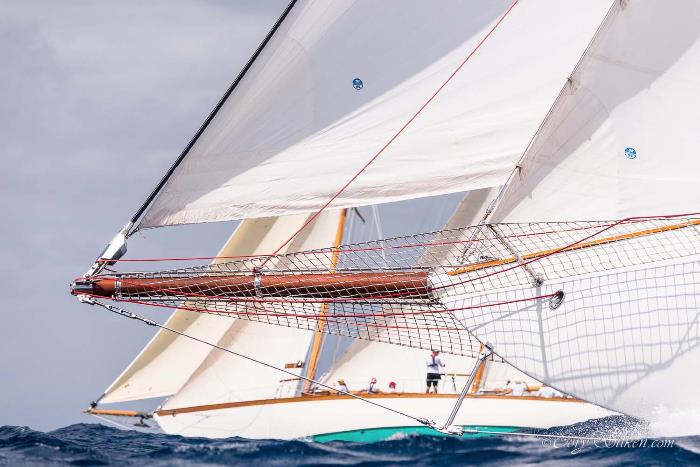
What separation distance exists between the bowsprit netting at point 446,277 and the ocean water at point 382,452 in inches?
63.9

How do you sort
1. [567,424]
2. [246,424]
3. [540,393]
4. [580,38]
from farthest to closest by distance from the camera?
[246,424], [540,393], [567,424], [580,38]

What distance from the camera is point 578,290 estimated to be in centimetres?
1374

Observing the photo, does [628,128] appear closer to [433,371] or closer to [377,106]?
[377,106]

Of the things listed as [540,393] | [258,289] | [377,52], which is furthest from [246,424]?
[377,52]

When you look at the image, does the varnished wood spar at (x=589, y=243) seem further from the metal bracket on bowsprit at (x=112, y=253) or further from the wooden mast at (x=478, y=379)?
the wooden mast at (x=478, y=379)

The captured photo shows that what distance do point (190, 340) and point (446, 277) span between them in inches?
493

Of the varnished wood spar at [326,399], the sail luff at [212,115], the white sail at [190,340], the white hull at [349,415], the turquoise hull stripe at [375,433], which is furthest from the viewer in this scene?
the white sail at [190,340]

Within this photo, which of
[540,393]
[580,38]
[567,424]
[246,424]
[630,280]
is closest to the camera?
[630,280]

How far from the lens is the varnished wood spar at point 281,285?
46.4 ft

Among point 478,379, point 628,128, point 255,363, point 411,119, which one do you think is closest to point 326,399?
point 478,379

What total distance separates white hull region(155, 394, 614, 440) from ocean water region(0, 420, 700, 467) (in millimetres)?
1119

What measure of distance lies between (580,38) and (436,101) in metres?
1.87

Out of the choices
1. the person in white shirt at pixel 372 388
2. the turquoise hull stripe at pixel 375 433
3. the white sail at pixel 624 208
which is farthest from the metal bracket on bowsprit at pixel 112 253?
the person in white shirt at pixel 372 388

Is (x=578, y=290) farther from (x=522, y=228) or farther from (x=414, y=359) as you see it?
(x=414, y=359)
